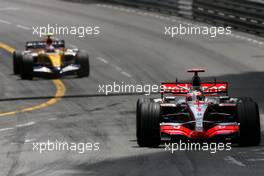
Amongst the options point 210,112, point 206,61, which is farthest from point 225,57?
point 210,112

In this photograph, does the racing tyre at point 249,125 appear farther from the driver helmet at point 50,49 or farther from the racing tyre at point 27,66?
the driver helmet at point 50,49

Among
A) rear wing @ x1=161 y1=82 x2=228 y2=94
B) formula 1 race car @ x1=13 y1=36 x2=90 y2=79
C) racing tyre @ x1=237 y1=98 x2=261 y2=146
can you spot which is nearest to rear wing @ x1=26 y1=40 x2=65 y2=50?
formula 1 race car @ x1=13 y1=36 x2=90 y2=79

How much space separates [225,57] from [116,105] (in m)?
11.3

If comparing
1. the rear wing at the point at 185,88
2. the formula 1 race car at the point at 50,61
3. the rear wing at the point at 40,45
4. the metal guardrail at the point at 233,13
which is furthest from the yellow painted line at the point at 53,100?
the metal guardrail at the point at 233,13

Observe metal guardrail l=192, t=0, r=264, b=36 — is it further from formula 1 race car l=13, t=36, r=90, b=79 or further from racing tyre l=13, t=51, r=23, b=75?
racing tyre l=13, t=51, r=23, b=75

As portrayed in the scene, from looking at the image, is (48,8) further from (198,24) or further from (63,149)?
(63,149)

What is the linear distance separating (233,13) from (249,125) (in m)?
25.2

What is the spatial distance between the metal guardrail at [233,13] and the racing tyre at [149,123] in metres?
23.1

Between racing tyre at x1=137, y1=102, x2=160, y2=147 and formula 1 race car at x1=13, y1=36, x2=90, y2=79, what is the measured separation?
12990mm

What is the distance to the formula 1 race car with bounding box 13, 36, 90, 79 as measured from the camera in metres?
32.8

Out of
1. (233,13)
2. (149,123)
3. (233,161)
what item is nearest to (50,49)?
(233,13)

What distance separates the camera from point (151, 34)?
146 feet

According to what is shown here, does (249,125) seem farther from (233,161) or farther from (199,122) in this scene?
(233,161)

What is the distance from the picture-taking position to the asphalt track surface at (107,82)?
18641 mm
